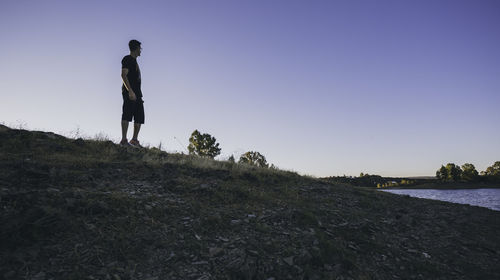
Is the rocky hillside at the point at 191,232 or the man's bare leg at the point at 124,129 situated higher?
the man's bare leg at the point at 124,129

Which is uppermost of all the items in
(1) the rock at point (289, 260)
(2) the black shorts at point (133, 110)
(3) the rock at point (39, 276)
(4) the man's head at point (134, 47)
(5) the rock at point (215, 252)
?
(4) the man's head at point (134, 47)

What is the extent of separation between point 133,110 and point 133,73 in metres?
1.21

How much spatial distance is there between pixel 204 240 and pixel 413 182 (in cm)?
12827

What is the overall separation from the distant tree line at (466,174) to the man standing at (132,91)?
395 feet

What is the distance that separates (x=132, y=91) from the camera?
7.12 metres

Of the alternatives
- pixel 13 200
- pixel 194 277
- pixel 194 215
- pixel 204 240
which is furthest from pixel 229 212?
pixel 13 200

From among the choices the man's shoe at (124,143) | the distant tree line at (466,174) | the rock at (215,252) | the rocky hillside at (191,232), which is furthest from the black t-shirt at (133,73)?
the distant tree line at (466,174)

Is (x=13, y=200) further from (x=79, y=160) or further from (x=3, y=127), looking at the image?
(x=3, y=127)

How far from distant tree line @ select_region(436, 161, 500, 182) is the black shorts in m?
120

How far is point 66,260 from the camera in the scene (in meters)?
2.45

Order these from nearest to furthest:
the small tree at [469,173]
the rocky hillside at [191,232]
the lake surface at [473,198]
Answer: the rocky hillside at [191,232], the lake surface at [473,198], the small tree at [469,173]

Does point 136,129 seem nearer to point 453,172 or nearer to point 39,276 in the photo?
point 39,276

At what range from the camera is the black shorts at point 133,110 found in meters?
7.20

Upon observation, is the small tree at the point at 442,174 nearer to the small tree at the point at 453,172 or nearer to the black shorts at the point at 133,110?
the small tree at the point at 453,172
